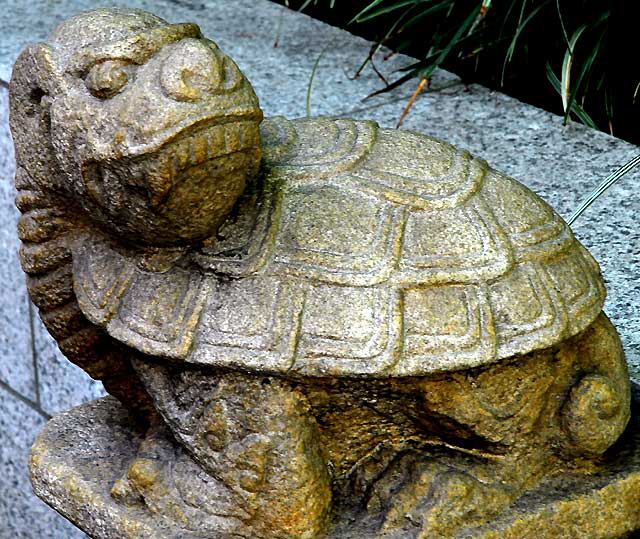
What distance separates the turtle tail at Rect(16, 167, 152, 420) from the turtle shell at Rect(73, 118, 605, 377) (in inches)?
2.0

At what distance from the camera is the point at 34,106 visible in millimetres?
1202

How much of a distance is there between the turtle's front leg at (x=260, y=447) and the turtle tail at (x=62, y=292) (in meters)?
0.12

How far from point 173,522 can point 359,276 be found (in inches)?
13.3

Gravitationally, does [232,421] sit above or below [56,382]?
above

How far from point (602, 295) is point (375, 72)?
132 centimetres

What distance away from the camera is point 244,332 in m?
1.14

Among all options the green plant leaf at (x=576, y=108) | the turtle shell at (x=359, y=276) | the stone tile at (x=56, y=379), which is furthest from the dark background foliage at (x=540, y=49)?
the turtle shell at (x=359, y=276)

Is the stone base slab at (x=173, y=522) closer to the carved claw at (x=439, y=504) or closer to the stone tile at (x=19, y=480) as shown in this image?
the carved claw at (x=439, y=504)

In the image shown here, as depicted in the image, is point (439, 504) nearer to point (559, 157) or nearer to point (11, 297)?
point (559, 157)

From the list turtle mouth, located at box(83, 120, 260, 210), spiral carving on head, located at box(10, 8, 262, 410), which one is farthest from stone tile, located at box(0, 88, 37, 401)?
turtle mouth, located at box(83, 120, 260, 210)

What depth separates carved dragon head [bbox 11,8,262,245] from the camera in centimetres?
108

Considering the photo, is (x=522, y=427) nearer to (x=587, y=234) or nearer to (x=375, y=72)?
(x=587, y=234)

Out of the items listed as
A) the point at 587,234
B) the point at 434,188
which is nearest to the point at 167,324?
the point at 434,188

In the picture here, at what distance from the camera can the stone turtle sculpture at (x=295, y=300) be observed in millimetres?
1119
